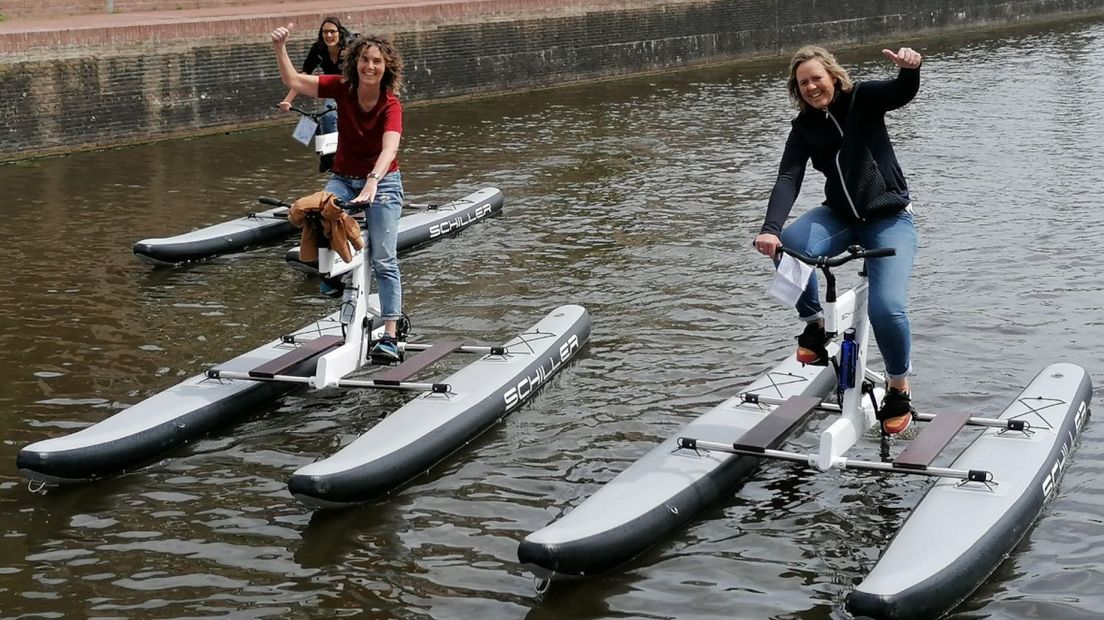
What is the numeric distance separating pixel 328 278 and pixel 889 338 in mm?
3717

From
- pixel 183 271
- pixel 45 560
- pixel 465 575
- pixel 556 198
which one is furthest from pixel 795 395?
pixel 556 198

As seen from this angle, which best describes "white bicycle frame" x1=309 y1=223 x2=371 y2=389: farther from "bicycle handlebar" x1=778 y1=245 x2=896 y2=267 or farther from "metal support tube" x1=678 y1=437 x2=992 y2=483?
"bicycle handlebar" x1=778 y1=245 x2=896 y2=267

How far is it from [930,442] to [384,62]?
13.5 feet

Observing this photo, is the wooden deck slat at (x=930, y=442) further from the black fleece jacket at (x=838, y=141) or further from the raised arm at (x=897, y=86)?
the raised arm at (x=897, y=86)

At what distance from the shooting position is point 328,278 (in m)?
8.75

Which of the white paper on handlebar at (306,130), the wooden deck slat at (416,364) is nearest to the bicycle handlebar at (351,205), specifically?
the wooden deck slat at (416,364)

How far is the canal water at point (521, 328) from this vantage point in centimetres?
638

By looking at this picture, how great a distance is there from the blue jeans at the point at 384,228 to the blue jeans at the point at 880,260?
2875 millimetres

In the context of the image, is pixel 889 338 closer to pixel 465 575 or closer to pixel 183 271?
pixel 465 575

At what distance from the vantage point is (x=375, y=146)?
880 centimetres

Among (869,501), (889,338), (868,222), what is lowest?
(869,501)

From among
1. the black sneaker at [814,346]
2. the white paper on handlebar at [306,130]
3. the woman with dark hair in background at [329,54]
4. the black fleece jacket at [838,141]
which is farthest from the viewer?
the white paper on handlebar at [306,130]

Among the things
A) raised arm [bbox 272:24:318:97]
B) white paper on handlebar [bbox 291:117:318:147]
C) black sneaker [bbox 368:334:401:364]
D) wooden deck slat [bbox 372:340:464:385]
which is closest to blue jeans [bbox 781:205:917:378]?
wooden deck slat [bbox 372:340:464:385]

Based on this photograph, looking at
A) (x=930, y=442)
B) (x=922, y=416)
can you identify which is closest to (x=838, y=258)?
(x=930, y=442)
